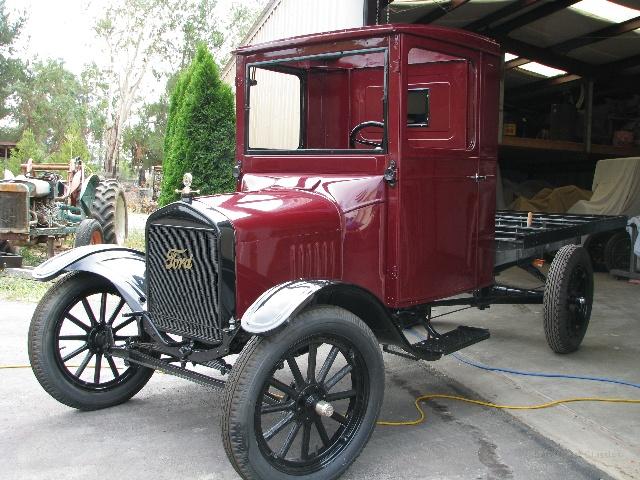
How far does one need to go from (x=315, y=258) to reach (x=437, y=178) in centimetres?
93

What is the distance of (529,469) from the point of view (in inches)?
129

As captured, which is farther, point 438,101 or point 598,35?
point 598,35

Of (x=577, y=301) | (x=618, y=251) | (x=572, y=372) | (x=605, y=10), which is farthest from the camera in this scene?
(x=618, y=251)

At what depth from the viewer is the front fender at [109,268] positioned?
3721 millimetres

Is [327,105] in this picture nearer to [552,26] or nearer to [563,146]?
[552,26]

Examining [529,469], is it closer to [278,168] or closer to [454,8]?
[278,168]

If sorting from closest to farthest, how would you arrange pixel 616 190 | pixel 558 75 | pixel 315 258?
pixel 315 258, pixel 616 190, pixel 558 75

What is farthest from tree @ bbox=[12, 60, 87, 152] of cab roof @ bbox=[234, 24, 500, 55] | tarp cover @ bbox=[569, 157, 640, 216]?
cab roof @ bbox=[234, 24, 500, 55]

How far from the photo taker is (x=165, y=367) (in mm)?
3377

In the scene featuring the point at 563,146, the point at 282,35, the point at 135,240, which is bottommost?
the point at 135,240

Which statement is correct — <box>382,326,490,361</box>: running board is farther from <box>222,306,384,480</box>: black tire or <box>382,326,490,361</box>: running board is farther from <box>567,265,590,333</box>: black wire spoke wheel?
<box>567,265,590,333</box>: black wire spoke wheel

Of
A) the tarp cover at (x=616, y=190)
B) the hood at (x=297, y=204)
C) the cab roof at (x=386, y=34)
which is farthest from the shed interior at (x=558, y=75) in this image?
the hood at (x=297, y=204)

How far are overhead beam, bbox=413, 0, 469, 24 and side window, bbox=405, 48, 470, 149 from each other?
15.7ft

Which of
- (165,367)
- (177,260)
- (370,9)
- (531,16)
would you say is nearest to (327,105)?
(177,260)
